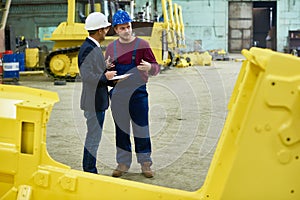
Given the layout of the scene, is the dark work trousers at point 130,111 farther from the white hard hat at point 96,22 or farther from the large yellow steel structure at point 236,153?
the large yellow steel structure at point 236,153

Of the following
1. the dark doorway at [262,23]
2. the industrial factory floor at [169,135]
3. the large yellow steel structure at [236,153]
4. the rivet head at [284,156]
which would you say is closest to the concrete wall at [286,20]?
the dark doorway at [262,23]

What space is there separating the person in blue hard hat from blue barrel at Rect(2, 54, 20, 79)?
26.2 feet

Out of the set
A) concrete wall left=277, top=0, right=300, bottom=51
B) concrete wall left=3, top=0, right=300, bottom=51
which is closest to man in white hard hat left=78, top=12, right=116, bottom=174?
concrete wall left=3, top=0, right=300, bottom=51

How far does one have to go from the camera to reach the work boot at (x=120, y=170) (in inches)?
153

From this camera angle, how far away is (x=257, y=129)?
1806 millimetres

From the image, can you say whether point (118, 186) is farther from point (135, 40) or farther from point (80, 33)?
point (80, 33)

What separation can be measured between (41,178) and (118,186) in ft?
1.42

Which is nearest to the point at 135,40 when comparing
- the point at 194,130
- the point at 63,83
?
the point at 194,130

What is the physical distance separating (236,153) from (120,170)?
224cm

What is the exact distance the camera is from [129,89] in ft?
12.4

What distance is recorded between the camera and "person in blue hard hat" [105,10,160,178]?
364cm

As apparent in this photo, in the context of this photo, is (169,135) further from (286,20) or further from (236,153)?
(286,20)

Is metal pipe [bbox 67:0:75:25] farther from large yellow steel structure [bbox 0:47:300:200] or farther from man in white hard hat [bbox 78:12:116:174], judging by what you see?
large yellow steel structure [bbox 0:47:300:200]

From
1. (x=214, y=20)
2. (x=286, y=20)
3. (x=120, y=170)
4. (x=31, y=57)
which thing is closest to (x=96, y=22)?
(x=120, y=170)
